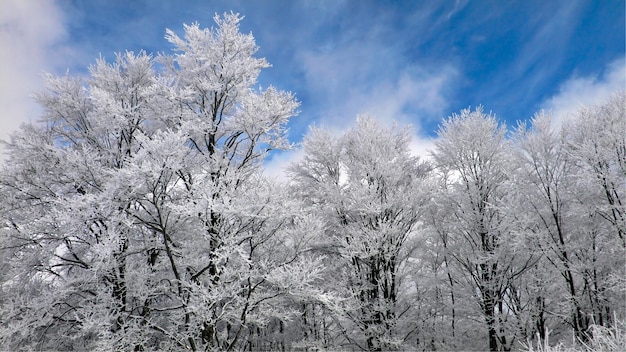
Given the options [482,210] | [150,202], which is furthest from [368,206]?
[150,202]

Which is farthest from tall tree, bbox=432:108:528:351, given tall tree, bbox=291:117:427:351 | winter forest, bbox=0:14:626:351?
tall tree, bbox=291:117:427:351

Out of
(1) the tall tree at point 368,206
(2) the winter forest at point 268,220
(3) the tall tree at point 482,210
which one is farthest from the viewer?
(1) the tall tree at point 368,206

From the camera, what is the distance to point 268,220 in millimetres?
9383

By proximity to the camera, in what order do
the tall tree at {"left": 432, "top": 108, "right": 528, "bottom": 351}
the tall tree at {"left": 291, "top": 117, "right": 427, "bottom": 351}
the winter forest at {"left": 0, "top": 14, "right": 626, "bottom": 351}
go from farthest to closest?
the tall tree at {"left": 291, "top": 117, "right": 427, "bottom": 351}, the tall tree at {"left": 432, "top": 108, "right": 528, "bottom": 351}, the winter forest at {"left": 0, "top": 14, "right": 626, "bottom": 351}

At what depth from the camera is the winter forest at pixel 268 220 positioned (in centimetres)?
799

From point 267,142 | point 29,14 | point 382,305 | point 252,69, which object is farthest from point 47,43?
point 382,305

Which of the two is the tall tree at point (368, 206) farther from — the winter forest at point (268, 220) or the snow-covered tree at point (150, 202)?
the snow-covered tree at point (150, 202)

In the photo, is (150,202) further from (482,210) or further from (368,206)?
(482,210)

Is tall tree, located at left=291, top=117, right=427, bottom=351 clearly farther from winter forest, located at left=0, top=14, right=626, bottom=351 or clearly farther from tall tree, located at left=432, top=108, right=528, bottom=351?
tall tree, located at left=432, top=108, right=528, bottom=351

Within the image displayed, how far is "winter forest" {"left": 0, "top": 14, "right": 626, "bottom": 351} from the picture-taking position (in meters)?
7.99

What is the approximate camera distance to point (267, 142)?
32.3 feet

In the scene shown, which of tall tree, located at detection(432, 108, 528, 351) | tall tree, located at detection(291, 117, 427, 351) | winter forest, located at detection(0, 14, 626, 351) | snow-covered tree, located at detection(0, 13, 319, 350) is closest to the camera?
snow-covered tree, located at detection(0, 13, 319, 350)

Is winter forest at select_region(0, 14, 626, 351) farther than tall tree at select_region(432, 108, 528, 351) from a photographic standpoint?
No

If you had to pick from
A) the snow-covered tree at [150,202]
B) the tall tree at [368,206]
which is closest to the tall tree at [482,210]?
the tall tree at [368,206]
